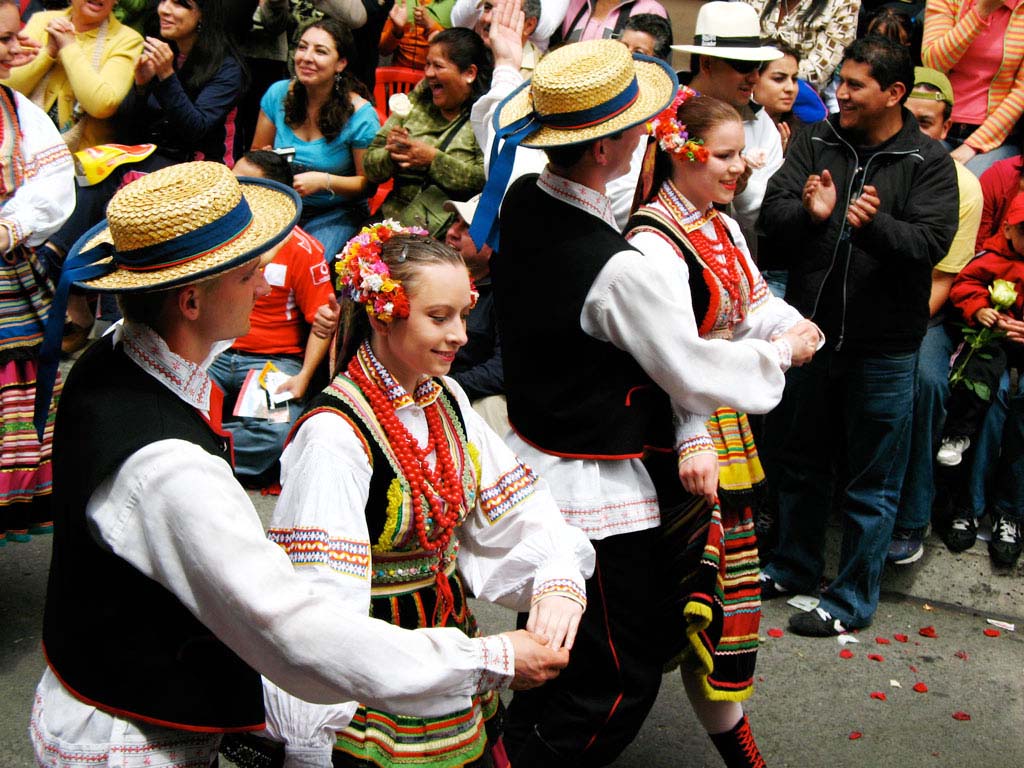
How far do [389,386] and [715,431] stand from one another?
1354 mm

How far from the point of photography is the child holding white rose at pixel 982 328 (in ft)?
16.6

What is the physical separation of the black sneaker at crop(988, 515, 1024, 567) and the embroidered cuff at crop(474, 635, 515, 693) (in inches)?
142

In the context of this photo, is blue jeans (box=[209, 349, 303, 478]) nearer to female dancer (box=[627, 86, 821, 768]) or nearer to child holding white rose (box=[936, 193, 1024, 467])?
female dancer (box=[627, 86, 821, 768])

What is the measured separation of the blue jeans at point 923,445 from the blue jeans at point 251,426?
290cm

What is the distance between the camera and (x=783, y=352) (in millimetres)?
3348

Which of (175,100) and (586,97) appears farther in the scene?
(175,100)

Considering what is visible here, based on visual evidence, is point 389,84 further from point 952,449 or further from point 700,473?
point 700,473

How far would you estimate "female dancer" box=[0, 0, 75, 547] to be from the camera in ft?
14.1

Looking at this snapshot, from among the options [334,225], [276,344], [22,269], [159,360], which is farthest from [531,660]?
[334,225]

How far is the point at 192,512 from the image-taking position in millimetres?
1841

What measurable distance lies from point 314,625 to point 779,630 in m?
3.28

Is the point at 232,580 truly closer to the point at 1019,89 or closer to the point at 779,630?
the point at 779,630

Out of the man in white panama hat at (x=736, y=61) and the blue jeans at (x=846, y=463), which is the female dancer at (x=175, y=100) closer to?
the man in white panama hat at (x=736, y=61)

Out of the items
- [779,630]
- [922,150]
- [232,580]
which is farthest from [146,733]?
[922,150]
